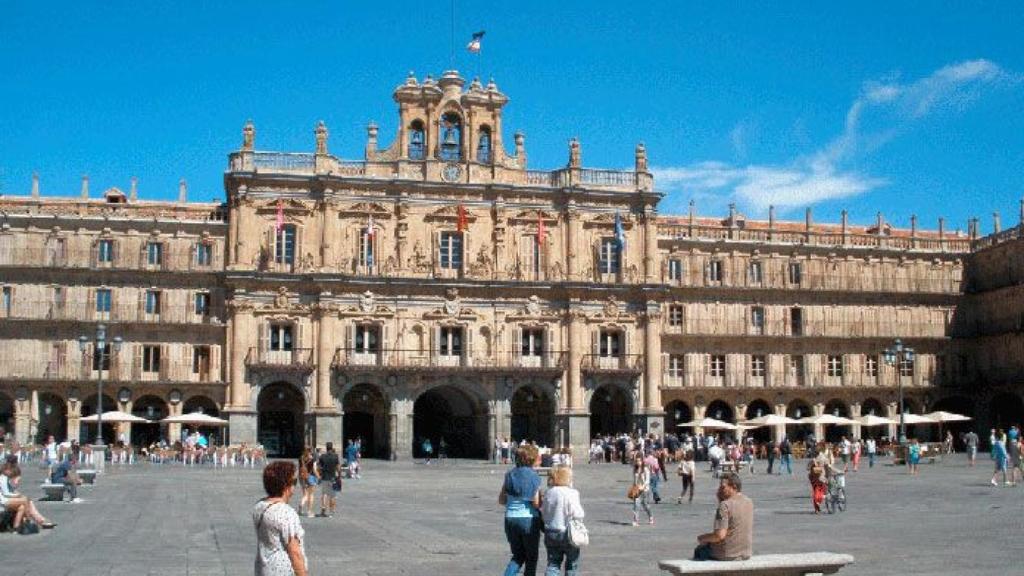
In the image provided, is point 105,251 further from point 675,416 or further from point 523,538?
point 523,538

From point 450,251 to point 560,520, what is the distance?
49535 millimetres

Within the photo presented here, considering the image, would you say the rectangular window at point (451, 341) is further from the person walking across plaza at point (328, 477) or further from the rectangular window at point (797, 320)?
the person walking across plaza at point (328, 477)

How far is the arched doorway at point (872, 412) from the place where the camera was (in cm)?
7081

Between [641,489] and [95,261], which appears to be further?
[95,261]

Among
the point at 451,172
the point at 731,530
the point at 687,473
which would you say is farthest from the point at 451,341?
the point at 731,530

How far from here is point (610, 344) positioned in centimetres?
6394

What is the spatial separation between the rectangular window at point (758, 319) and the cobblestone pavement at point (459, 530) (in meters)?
30.8

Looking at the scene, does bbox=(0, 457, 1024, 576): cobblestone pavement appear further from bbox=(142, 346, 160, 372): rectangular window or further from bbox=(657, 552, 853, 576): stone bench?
bbox=(142, 346, 160, 372): rectangular window

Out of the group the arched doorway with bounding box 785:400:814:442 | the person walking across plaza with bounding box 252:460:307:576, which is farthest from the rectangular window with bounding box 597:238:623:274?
the person walking across plaza with bounding box 252:460:307:576

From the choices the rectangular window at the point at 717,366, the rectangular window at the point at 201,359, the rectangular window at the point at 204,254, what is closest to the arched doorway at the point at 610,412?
the rectangular window at the point at 717,366

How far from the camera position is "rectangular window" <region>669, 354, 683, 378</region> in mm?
67312

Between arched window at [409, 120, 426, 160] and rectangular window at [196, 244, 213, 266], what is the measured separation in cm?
1149

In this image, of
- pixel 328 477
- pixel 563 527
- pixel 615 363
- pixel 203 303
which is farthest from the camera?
pixel 615 363

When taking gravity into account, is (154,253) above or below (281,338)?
above
